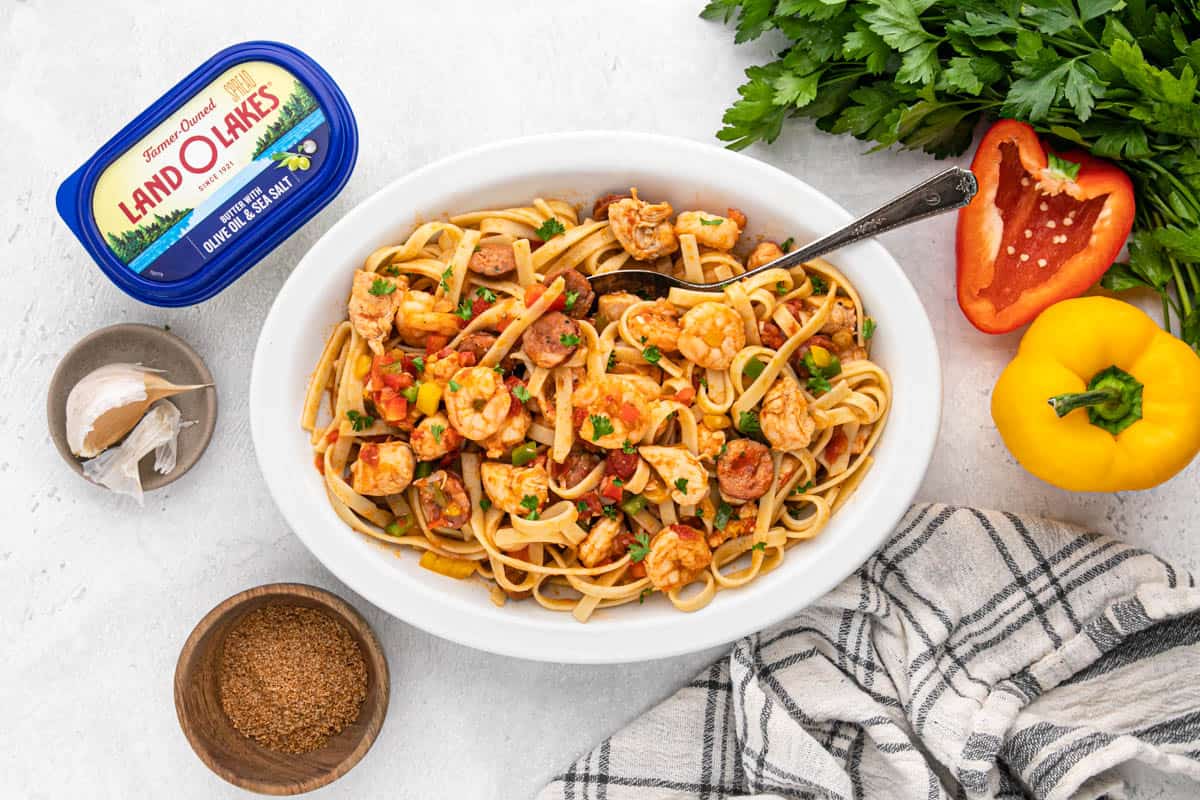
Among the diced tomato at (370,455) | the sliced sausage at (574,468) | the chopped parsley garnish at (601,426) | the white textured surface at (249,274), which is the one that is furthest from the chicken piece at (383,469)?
the white textured surface at (249,274)

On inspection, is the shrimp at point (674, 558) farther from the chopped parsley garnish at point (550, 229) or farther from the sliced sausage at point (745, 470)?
the chopped parsley garnish at point (550, 229)

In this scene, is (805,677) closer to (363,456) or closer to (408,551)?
(408,551)

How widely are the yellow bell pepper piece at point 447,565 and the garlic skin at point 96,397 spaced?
3.41 feet

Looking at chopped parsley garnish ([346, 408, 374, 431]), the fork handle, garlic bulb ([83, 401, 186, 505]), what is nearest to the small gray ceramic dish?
garlic bulb ([83, 401, 186, 505])

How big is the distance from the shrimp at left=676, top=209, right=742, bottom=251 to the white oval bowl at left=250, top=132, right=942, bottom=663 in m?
0.09

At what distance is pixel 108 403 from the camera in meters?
3.12

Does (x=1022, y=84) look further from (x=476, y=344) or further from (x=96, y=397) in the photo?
(x=96, y=397)

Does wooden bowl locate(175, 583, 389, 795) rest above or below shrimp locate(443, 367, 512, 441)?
below

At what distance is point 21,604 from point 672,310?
2.47 metres

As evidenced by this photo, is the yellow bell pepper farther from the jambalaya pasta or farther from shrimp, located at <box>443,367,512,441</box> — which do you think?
shrimp, located at <box>443,367,512,441</box>

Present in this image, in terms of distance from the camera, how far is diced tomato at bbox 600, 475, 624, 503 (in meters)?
3.02

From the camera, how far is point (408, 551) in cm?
314

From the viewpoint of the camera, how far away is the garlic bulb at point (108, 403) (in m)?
→ 3.13

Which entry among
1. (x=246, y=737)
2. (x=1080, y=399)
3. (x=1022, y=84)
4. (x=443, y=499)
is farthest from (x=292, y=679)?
(x=1022, y=84)
